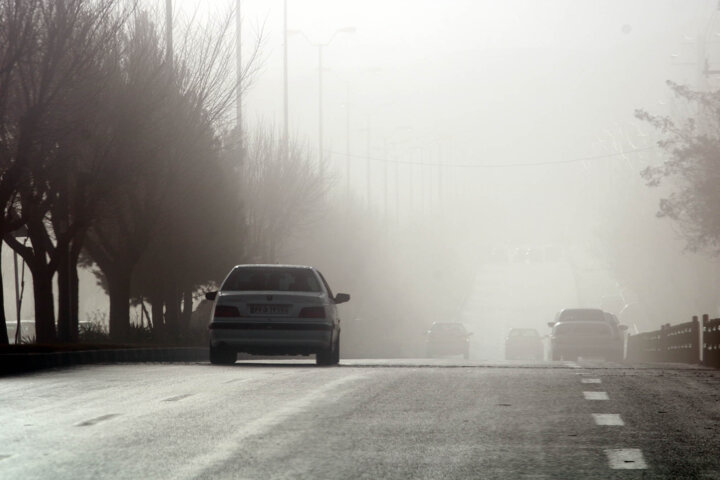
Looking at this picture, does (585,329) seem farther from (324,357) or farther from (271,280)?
(271,280)

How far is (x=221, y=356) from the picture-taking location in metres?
25.8

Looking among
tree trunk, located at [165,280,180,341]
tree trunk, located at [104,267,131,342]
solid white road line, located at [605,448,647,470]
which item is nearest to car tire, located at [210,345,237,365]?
solid white road line, located at [605,448,647,470]

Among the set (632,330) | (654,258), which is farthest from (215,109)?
(632,330)

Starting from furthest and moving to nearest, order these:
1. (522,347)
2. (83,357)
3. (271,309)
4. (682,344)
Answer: (522,347) < (682,344) < (83,357) < (271,309)

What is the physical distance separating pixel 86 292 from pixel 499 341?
23.8m

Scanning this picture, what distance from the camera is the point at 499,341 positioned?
312ft

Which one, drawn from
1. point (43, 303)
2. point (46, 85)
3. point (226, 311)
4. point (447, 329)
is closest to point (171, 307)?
point (43, 303)

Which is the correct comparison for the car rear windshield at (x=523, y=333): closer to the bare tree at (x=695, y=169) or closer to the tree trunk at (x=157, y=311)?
the bare tree at (x=695, y=169)

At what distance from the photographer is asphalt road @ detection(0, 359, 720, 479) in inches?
398

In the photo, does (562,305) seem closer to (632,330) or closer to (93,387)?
(632,330)

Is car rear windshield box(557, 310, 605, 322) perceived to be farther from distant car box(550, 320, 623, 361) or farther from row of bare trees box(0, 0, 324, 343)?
row of bare trees box(0, 0, 324, 343)

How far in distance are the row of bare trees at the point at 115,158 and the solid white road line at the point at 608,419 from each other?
15237mm

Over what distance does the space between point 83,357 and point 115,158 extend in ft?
26.0

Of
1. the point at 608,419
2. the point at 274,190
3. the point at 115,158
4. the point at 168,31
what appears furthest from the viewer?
the point at 274,190
